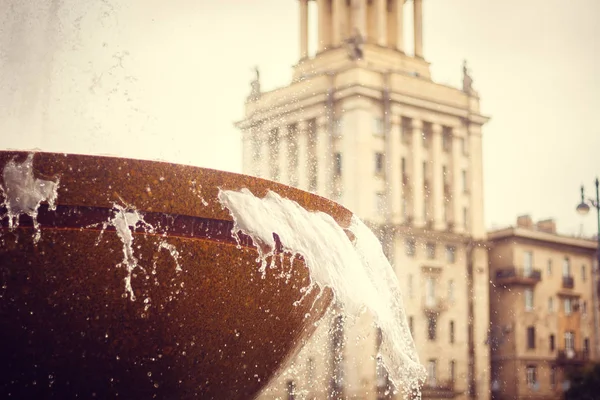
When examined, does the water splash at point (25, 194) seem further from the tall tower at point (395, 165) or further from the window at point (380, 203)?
the window at point (380, 203)

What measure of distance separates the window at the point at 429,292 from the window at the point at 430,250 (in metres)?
0.87

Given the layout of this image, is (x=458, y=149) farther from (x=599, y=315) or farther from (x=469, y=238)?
(x=599, y=315)

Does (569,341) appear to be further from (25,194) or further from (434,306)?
(25,194)

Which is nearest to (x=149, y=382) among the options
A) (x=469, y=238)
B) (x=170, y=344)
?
(x=170, y=344)

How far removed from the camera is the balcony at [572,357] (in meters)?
40.7

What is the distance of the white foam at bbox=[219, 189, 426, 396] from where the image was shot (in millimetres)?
3100

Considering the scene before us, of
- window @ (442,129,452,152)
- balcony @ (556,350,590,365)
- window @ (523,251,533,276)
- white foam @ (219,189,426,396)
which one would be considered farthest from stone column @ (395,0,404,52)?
white foam @ (219,189,426,396)

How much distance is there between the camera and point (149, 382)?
117 inches

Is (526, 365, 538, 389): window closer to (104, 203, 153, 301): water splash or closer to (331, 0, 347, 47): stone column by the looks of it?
(331, 0, 347, 47): stone column

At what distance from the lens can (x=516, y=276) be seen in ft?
127

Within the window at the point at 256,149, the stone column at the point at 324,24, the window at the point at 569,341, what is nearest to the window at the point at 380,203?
the window at the point at 256,149

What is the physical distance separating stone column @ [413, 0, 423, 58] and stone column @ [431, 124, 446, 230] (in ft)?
14.7

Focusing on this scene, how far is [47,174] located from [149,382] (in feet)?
2.48

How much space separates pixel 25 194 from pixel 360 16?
120ft
